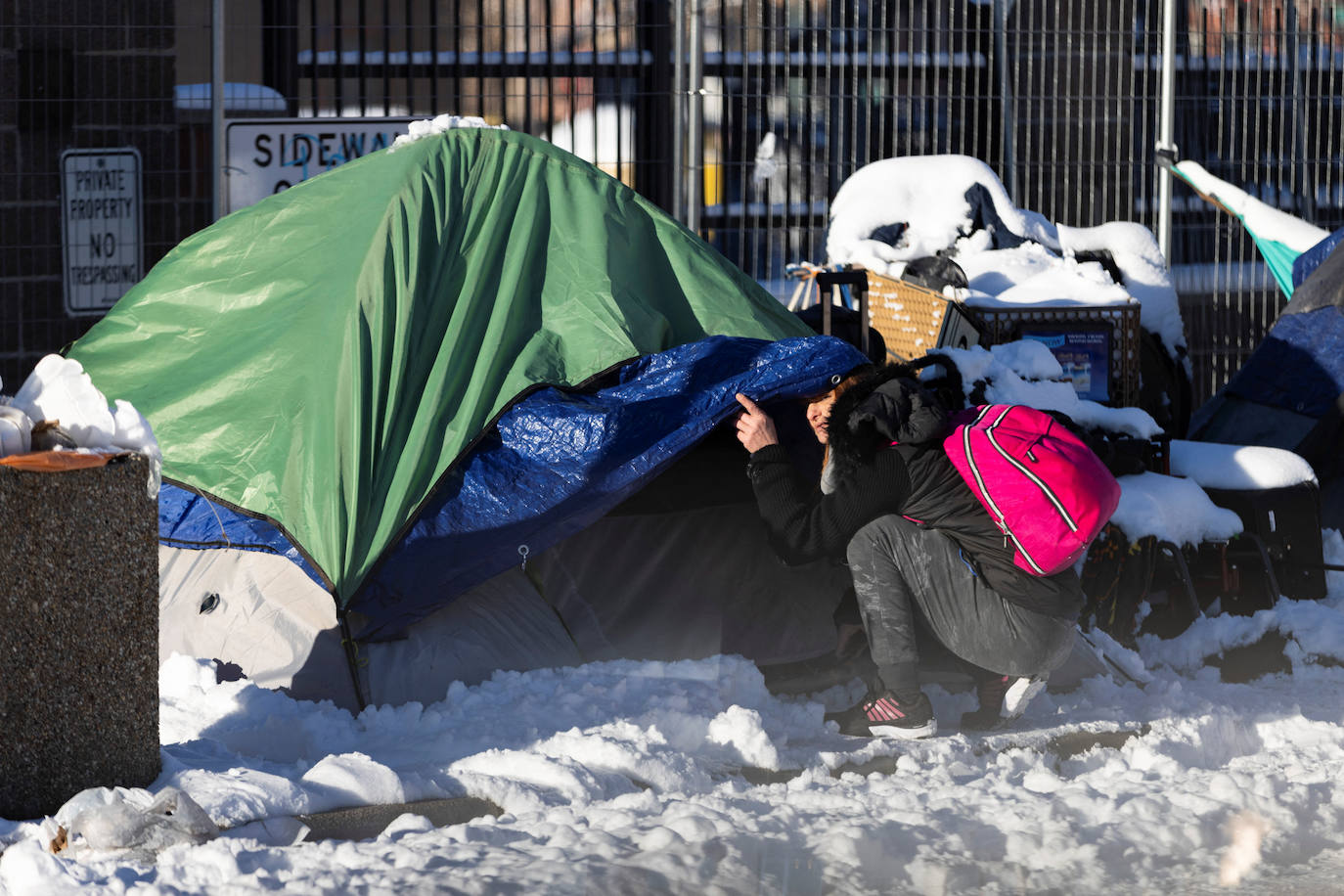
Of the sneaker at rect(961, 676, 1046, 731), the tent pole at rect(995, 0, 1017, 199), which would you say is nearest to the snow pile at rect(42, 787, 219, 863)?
the sneaker at rect(961, 676, 1046, 731)

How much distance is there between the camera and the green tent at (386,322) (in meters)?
4.44

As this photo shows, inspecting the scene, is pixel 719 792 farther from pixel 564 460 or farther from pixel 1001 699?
pixel 564 460

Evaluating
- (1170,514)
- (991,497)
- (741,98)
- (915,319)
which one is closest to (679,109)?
(741,98)

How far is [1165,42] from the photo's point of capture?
339 inches

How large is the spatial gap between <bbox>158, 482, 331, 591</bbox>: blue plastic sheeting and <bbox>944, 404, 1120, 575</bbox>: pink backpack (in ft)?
6.19

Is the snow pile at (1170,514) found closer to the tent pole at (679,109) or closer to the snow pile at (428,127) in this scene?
the snow pile at (428,127)

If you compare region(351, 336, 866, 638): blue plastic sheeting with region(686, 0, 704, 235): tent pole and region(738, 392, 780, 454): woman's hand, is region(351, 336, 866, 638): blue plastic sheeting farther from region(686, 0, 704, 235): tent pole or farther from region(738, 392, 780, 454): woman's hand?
region(686, 0, 704, 235): tent pole

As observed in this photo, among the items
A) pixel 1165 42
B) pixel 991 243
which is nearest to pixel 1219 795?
pixel 991 243

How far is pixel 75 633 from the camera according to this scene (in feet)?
10.8

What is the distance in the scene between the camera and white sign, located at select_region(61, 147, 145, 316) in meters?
8.02

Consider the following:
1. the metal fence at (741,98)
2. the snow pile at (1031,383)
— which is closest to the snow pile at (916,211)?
the metal fence at (741,98)

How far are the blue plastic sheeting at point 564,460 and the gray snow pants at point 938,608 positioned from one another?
0.57m

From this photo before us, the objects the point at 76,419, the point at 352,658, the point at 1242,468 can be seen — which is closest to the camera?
the point at 76,419

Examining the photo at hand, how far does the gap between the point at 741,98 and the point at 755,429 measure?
4.30m
